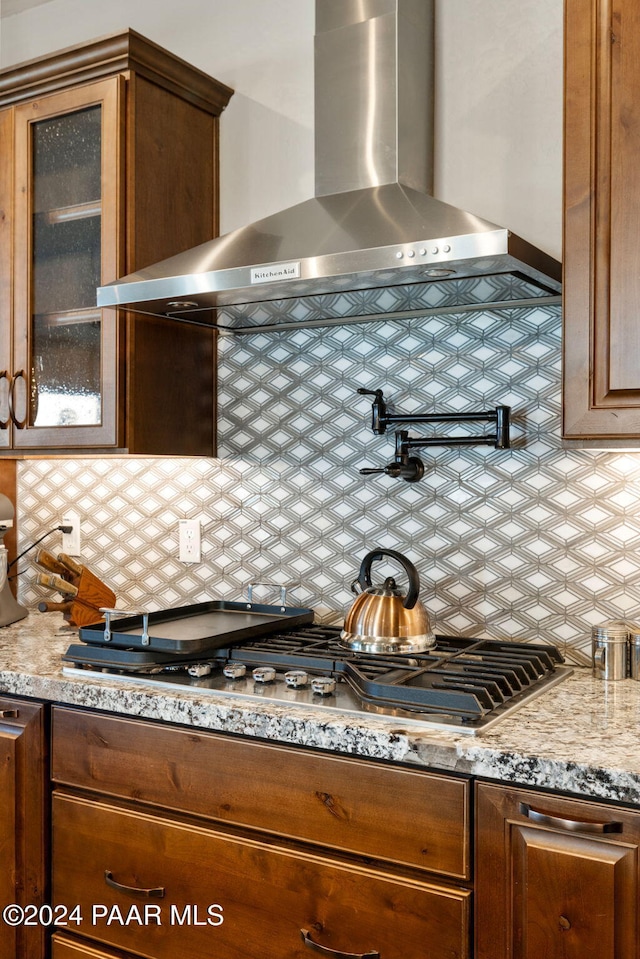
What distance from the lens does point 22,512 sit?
2846 millimetres

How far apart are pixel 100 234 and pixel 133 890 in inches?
59.4

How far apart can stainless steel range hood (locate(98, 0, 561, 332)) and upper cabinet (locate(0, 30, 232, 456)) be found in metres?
0.18

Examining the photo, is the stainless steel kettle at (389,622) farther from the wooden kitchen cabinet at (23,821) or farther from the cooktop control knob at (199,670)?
the wooden kitchen cabinet at (23,821)

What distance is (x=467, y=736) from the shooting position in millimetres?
1396

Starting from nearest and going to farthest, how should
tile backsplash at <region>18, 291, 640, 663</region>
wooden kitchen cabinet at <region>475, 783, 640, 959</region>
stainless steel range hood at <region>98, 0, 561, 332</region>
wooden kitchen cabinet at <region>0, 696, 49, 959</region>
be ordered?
1. wooden kitchen cabinet at <region>475, 783, 640, 959</region>
2. stainless steel range hood at <region>98, 0, 561, 332</region>
3. wooden kitchen cabinet at <region>0, 696, 49, 959</region>
4. tile backsplash at <region>18, 291, 640, 663</region>

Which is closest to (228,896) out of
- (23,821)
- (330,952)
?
(330,952)

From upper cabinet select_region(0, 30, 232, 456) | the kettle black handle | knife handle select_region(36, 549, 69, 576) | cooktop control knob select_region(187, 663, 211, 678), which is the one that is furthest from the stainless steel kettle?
knife handle select_region(36, 549, 69, 576)

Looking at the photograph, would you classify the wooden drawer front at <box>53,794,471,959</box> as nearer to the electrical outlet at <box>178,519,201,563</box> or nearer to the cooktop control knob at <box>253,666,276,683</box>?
the cooktop control knob at <box>253,666,276,683</box>

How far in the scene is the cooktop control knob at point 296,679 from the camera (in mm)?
1651

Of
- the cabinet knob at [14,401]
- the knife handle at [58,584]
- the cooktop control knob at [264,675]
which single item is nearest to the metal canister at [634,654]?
the cooktop control knob at [264,675]

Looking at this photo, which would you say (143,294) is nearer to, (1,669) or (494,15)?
(1,669)

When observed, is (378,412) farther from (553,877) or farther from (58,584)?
(553,877)

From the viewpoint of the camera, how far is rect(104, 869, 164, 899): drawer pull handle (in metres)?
1.64

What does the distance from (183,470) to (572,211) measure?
132 centimetres
